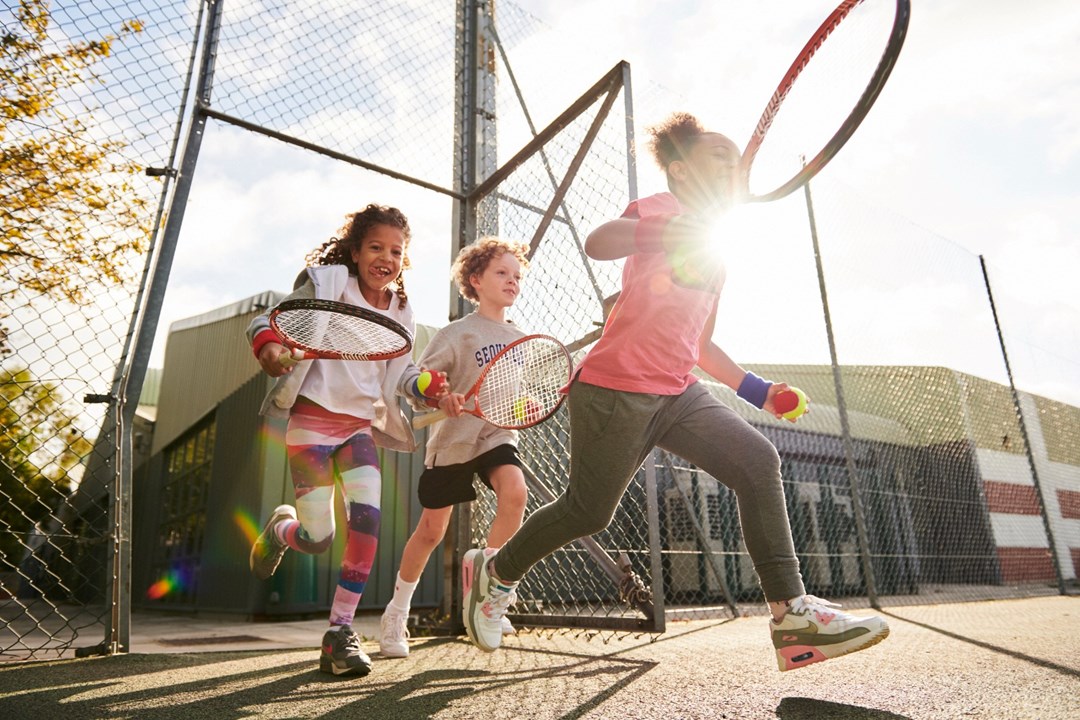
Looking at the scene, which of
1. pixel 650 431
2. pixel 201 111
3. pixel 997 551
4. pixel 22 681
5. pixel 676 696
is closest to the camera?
pixel 676 696

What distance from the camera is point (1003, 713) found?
1.56 meters

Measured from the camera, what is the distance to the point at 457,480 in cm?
300

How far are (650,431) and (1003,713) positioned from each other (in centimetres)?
104

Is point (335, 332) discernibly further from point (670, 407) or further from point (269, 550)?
point (670, 407)

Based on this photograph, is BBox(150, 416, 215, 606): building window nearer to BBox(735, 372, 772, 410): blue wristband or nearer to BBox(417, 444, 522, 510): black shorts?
BBox(417, 444, 522, 510): black shorts

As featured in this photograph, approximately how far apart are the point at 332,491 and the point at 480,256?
1312mm

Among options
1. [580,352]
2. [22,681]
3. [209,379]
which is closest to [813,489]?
[580,352]

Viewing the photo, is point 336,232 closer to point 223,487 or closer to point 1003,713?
point 1003,713

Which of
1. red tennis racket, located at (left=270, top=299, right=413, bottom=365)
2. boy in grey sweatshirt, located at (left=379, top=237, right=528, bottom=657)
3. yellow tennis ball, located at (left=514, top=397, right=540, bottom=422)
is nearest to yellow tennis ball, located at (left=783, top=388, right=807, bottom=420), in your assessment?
yellow tennis ball, located at (left=514, top=397, right=540, bottom=422)

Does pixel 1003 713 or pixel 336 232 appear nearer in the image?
pixel 1003 713

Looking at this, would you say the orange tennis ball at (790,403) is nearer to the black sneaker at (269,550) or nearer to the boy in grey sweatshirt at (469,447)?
the boy in grey sweatshirt at (469,447)

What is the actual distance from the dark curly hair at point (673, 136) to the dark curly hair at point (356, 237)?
3.78 feet

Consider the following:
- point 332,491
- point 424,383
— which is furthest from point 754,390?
point 332,491

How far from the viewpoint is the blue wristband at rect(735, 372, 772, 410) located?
2.14 metres
